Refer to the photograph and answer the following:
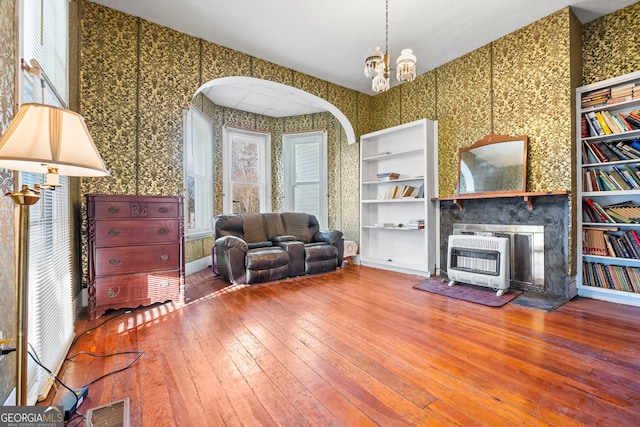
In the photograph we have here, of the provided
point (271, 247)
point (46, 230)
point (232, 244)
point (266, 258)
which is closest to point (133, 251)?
point (46, 230)

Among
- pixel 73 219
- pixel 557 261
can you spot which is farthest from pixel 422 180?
pixel 73 219

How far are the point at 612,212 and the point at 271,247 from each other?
4005 millimetres

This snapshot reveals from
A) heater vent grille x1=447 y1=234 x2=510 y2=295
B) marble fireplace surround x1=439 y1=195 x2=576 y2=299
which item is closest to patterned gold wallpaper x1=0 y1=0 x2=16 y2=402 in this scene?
heater vent grille x1=447 y1=234 x2=510 y2=295

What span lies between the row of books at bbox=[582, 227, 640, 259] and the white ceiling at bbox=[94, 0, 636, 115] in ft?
7.59

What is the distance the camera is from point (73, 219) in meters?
2.56

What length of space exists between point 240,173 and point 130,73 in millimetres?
2680

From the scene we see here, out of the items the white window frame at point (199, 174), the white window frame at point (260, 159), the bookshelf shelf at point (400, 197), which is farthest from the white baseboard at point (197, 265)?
the bookshelf shelf at point (400, 197)

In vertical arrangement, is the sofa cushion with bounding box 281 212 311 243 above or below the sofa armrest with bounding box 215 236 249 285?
above

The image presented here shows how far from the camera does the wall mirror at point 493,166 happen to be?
3342mm

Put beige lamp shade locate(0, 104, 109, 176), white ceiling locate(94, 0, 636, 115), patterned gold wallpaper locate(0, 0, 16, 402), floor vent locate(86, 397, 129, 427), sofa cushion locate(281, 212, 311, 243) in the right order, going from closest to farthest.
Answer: beige lamp shade locate(0, 104, 109, 176), patterned gold wallpaper locate(0, 0, 16, 402), floor vent locate(86, 397, 129, 427), white ceiling locate(94, 0, 636, 115), sofa cushion locate(281, 212, 311, 243)

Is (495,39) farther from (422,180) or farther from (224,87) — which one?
(224,87)

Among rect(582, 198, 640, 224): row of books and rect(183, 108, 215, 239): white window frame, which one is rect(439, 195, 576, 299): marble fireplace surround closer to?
rect(582, 198, 640, 224): row of books

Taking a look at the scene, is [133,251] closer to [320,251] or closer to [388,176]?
[320,251]

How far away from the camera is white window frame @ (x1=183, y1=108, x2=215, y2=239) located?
441 cm
